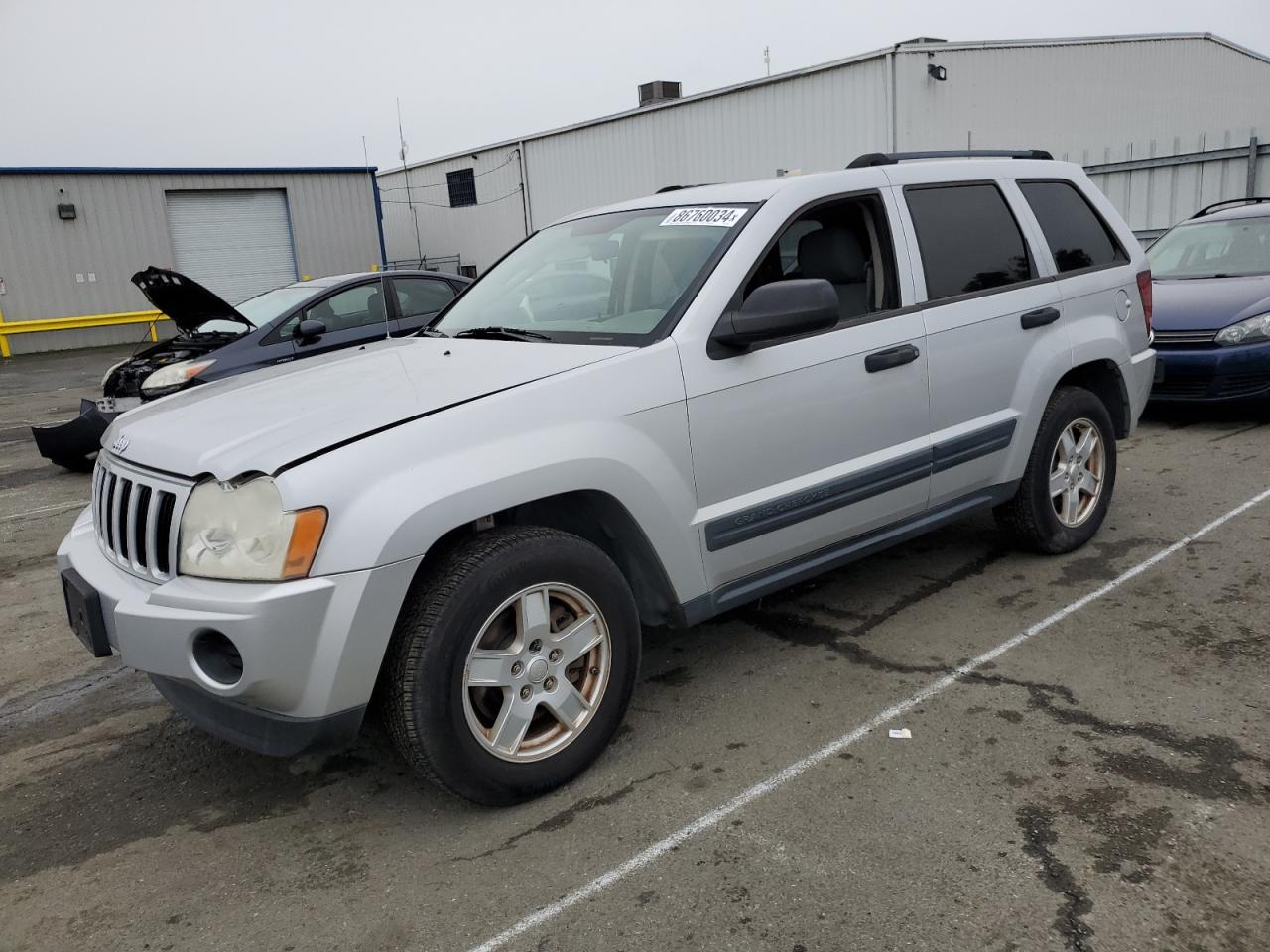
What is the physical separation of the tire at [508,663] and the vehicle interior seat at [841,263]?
165 centimetres

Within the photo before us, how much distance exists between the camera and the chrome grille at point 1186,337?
7301mm

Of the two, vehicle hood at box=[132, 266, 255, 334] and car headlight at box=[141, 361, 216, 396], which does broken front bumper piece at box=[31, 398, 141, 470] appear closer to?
car headlight at box=[141, 361, 216, 396]

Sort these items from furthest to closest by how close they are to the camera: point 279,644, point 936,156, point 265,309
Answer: point 265,309, point 936,156, point 279,644

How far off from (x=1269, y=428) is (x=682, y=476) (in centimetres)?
623

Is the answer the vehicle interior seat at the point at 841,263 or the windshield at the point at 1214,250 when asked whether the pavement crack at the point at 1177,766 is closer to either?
the vehicle interior seat at the point at 841,263

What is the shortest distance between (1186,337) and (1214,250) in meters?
1.65

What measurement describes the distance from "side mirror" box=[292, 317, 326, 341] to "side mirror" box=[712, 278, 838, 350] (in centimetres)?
491

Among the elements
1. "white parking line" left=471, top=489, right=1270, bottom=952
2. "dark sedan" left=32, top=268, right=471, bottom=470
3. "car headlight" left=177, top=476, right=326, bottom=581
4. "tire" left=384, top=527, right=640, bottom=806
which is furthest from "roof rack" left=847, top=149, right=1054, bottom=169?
"dark sedan" left=32, top=268, right=471, bottom=470

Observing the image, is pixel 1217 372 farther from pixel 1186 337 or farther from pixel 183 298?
pixel 183 298

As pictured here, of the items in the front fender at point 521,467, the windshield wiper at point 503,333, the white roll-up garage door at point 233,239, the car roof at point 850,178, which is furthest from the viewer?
the white roll-up garage door at point 233,239

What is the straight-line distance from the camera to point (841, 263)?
13.2 ft

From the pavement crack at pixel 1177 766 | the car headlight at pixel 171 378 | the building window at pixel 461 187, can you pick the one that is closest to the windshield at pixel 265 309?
the car headlight at pixel 171 378

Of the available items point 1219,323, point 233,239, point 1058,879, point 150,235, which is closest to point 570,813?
point 1058,879

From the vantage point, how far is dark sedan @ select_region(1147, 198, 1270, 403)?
723cm
